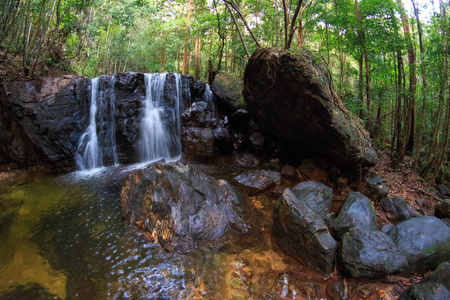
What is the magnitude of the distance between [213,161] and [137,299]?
573 centimetres

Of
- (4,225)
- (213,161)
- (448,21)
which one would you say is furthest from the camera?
(213,161)

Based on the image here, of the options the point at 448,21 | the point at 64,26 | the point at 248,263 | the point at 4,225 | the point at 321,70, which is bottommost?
the point at 248,263

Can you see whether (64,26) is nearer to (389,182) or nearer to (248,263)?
(248,263)

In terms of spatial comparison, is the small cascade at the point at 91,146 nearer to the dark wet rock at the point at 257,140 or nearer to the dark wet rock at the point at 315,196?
the dark wet rock at the point at 257,140

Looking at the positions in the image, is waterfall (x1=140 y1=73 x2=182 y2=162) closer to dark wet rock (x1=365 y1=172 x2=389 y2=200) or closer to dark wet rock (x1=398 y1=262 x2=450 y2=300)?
dark wet rock (x1=365 y1=172 x2=389 y2=200)

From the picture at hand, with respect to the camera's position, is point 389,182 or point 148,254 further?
point 389,182

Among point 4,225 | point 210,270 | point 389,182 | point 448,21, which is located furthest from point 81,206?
point 448,21

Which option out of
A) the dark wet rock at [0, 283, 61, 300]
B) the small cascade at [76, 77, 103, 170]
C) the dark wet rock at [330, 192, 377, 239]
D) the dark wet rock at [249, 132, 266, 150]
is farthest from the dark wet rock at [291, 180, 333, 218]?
the small cascade at [76, 77, 103, 170]

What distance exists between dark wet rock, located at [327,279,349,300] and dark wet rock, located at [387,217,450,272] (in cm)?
107

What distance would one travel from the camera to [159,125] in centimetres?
920

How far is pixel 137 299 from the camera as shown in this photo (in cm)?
291

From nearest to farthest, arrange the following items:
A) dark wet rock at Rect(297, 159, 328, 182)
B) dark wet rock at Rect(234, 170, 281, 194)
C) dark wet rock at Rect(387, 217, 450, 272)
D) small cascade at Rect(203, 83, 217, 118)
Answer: dark wet rock at Rect(387, 217, 450, 272) < dark wet rock at Rect(234, 170, 281, 194) < dark wet rock at Rect(297, 159, 328, 182) < small cascade at Rect(203, 83, 217, 118)

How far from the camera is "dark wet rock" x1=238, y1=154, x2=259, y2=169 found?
320 inches

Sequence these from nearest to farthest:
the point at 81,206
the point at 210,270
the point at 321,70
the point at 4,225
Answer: the point at 210,270, the point at 4,225, the point at 81,206, the point at 321,70
